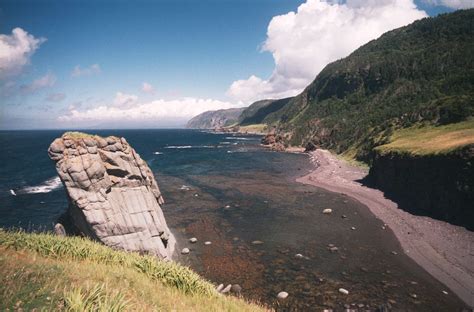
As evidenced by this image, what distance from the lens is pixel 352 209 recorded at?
45.7 m

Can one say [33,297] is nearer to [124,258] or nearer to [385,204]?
[124,258]

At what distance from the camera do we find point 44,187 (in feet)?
203

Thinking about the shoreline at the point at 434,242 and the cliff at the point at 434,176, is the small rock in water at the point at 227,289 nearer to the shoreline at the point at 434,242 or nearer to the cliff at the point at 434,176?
the shoreline at the point at 434,242

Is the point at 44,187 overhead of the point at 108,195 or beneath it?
beneath

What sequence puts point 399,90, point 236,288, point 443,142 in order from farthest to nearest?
point 399,90
point 443,142
point 236,288

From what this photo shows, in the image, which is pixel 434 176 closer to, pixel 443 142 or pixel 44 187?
pixel 443 142

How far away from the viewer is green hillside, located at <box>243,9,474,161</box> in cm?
8025

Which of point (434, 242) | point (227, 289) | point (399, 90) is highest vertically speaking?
point (399, 90)

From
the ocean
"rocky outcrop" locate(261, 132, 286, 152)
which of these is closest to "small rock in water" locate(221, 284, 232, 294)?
the ocean

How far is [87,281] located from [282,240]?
92.4 feet

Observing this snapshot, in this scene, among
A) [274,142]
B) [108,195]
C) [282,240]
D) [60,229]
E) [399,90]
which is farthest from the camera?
[274,142]

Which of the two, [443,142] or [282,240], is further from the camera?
[443,142]

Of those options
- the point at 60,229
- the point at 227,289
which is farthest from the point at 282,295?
the point at 60,229

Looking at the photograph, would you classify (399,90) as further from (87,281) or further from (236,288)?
(87,281)
